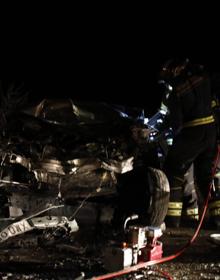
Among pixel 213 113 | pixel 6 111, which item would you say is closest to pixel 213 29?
pixel 213 113

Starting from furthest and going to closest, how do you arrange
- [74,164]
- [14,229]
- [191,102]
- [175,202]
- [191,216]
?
[191,216] → [191,102] → [175,202] → [74,164] → [14,229]

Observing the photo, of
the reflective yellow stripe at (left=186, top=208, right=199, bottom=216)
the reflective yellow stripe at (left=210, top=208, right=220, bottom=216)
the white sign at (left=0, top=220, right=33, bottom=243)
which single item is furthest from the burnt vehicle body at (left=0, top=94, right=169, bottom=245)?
the reflective yellow stripe at (left=210, top=208, right=220, bottom=216)

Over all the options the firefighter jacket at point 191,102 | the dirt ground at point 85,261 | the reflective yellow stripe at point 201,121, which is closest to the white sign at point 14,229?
the dirt ground at point 85,261

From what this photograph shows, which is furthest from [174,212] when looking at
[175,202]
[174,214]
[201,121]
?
[201,121]

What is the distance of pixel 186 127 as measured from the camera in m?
5.82

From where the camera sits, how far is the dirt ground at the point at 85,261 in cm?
367

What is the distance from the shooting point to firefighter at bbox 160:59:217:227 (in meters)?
5.64

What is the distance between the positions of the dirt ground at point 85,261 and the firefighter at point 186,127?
2.69ft

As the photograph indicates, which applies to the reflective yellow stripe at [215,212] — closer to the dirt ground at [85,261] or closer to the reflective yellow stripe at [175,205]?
the reflective yellow stripe at [175,205]

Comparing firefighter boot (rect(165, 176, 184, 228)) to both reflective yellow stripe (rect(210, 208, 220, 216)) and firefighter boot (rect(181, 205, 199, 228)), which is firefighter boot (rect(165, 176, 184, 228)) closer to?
firefighter boot (rect(181, 205, 199, 228))

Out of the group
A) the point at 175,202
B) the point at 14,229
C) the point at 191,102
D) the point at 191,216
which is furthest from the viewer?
the point at 191,216

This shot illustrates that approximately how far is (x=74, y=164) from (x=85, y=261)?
3.43 ft

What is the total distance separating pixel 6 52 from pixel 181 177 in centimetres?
1641

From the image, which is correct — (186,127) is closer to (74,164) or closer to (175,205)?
(175,205)
